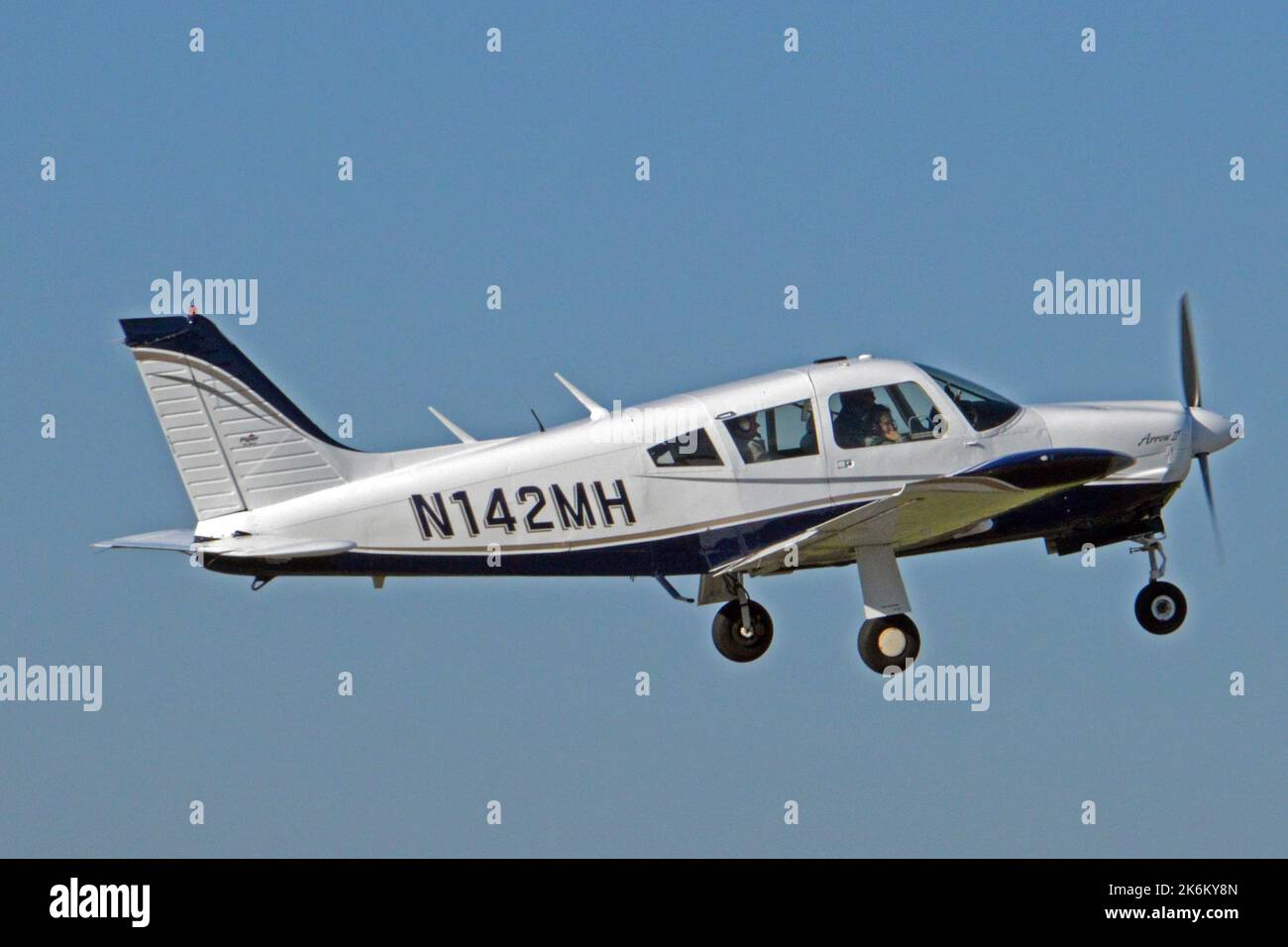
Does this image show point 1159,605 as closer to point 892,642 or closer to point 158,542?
point 892,642

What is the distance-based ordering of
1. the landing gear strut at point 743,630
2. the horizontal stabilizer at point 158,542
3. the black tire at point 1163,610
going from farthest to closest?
the black tire at point 1163,610, the landing gear strut at point 743,630, the horizontal stabilizer at point 158,542

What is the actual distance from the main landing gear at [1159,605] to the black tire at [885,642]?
3146 millimetres

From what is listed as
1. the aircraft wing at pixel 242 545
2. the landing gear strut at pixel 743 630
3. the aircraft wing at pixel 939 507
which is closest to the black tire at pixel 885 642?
the aircraft wing at pixel 939 507

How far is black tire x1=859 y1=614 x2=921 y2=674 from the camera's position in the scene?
21453mm

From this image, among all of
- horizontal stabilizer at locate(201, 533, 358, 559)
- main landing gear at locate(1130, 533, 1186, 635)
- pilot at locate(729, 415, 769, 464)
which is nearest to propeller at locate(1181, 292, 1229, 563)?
main landing gear at locate(1130, 533, 1186, 635)

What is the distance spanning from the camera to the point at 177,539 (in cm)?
2047

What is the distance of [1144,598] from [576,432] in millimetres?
6538

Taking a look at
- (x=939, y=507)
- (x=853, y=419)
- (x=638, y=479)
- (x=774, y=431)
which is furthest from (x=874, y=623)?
(x=638, y=479)

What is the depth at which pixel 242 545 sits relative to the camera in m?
20.5

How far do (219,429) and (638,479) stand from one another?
13.3 ft

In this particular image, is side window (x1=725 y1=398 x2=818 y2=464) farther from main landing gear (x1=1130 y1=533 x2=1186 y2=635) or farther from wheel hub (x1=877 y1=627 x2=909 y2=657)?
main landing gear (x1=1130 y1=533 x2=1186 y2=635)

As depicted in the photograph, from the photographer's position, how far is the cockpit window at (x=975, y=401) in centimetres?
2167

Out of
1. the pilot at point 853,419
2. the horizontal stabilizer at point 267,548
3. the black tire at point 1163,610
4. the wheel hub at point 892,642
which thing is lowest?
the wheel hub at point 892,642

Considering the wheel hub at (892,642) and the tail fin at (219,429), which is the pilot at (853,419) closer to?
the wheel hub at (892,642)
